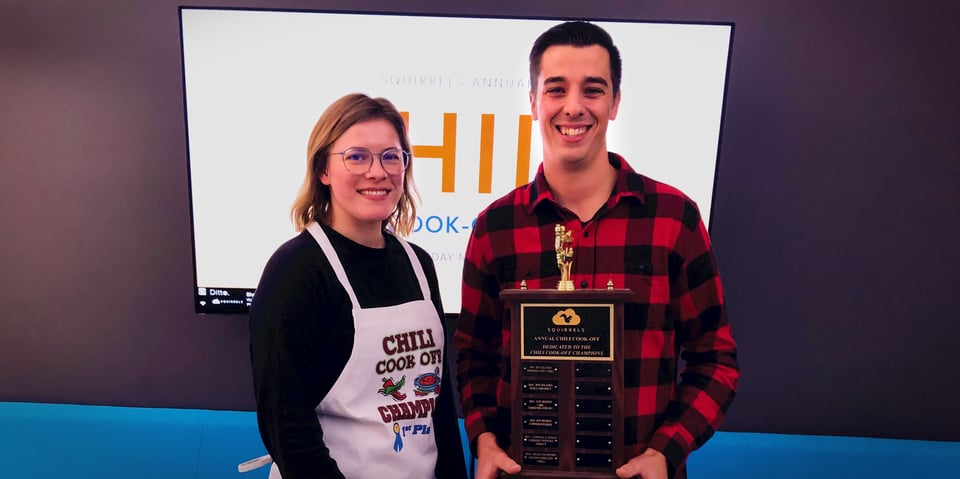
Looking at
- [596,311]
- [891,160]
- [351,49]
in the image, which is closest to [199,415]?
[351,49]

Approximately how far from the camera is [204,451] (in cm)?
209

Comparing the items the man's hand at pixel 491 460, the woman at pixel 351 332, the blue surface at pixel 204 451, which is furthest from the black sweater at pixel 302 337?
the blue surface at pixel 204 451

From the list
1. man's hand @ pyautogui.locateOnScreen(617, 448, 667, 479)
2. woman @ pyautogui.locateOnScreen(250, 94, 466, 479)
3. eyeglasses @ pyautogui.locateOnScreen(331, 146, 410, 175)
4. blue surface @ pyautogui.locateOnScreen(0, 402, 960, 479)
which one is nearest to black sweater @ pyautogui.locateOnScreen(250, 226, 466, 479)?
woman @ pyautogui.locateOnScreen(250, 94, 466, 479)

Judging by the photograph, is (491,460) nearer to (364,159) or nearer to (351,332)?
(351,332)

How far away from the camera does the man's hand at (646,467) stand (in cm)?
103

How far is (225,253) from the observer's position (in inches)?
80.2

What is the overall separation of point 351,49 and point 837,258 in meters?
2.14

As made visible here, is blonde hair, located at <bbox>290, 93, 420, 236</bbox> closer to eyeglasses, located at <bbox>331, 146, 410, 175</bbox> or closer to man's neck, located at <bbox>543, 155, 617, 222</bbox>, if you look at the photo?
eyeglasses, located at <bbox>331, 146, 410, 175</bbox>

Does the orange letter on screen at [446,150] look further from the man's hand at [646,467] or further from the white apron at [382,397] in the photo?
the man's hand at [646,467]

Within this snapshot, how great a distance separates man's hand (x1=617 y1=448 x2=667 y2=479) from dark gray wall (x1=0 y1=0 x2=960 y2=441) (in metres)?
1.30

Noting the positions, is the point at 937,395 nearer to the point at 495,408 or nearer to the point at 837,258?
the point at 837,258

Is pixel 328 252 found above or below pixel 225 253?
above

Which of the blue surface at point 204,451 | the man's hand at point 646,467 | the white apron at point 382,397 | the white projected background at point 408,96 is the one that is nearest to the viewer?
the man's hand at point 646,467

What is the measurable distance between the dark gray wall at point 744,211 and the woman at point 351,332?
3.75ft
